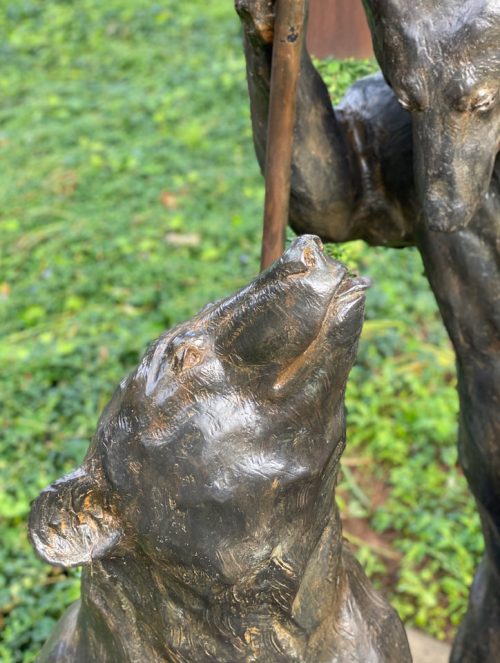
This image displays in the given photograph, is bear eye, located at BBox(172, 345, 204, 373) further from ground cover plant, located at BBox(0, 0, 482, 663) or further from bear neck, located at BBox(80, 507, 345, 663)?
ground cover plant, located at BBox(0, 0, 482, 663)

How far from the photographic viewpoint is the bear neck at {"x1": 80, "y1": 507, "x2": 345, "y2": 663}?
112 centimetres

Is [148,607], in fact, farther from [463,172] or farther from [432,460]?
[432,460]

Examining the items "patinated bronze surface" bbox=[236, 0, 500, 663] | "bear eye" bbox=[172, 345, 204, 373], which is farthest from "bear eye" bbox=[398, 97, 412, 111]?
"bear eye" bbox=[172, 345, 204, 373]

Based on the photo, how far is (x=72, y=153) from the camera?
16.4 ft

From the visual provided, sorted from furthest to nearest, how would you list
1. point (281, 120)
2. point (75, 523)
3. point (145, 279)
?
point (145, 279)
point (281, 120)
point (75, 523)

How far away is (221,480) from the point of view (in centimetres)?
107

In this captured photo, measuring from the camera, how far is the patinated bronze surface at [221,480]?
1.06 metres

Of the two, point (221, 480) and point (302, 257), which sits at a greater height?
point (302, 257)

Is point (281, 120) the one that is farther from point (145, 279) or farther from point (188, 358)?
point (145, 279)

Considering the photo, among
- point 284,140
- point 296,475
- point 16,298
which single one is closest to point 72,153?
point 16,298

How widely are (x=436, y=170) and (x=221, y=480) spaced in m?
0.45

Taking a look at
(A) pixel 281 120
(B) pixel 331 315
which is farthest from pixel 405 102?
(B) pixel 331 315

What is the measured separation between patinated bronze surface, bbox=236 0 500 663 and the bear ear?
52 cm

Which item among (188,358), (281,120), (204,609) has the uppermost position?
(281,120)
